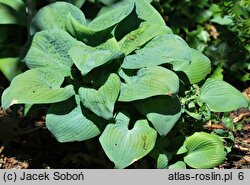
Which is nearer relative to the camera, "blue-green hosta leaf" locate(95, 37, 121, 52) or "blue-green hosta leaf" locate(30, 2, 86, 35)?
"blue-green hosta leaf" locate(95, 37, 121, 52)

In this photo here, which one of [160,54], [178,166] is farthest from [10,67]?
[178,166]

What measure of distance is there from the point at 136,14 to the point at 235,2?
4.55ft

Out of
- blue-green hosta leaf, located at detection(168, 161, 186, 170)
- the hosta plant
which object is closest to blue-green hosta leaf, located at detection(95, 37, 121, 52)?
the hosta plant

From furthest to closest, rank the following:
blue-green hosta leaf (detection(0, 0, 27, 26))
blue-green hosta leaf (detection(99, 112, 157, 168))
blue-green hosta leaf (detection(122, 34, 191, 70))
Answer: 1. blue-green hosta leaf (detection(0, 0, 27, 26))
2. blue-green hosta leaf (detection(122, 34, 191, 70))
3. blue-green hosta leaf (detection(99, 112, 157, 168))

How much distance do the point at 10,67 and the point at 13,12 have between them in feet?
1.14

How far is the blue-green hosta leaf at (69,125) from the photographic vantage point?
3006 mm

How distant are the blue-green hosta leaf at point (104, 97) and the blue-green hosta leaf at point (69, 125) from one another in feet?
0.28

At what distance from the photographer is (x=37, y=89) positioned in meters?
3.02

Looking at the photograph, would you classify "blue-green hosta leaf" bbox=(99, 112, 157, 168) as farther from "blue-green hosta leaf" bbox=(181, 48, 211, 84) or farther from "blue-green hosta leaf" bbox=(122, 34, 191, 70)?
"blue-green hosta leaf" bbox=(181, 48, 211, 84)

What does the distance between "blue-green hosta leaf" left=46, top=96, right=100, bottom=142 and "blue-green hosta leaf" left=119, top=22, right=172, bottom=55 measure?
1.41ft

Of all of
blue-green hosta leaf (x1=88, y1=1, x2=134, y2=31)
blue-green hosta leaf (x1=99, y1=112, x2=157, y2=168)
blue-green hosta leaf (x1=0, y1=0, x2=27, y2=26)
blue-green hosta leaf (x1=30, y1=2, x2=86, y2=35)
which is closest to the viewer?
blue-green hosta leaf (x1=99, y1=112, x2=157, y2=168)

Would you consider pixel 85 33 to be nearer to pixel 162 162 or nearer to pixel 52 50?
pixel 52 50

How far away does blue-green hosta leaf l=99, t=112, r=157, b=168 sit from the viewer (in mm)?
2918

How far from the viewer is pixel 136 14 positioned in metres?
3.28
